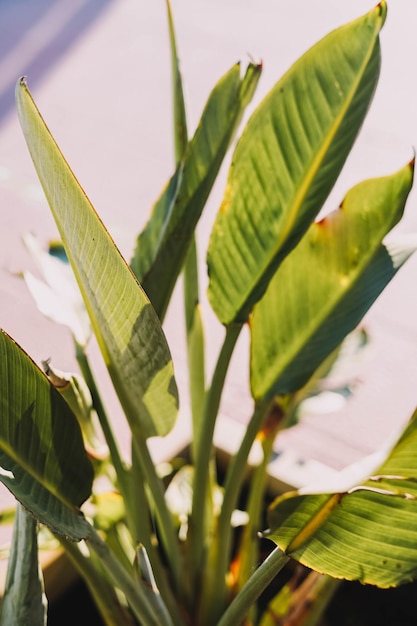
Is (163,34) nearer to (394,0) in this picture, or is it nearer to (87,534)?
(394,0)

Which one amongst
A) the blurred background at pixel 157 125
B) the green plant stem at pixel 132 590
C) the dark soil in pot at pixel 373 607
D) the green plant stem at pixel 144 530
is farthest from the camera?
the blurred background at pixel 157 125

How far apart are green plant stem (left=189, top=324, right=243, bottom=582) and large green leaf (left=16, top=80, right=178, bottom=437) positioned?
0.26ft

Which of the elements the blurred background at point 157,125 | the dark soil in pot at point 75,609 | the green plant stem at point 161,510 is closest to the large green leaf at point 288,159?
the green plant stem at point 161,510

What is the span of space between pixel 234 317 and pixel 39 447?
0.50 ft

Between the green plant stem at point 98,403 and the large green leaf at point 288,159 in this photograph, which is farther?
the green plant stem at point 98,403

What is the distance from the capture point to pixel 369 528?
14.9 inches

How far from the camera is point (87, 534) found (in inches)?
16.2

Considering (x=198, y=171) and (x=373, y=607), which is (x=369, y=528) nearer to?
(x=198, y=171)

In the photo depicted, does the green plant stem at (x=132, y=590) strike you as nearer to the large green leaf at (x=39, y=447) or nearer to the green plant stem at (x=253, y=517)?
the large green leaf at (x=39, y=447)

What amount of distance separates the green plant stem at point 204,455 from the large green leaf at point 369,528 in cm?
13

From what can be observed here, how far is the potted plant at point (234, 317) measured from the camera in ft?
1.23

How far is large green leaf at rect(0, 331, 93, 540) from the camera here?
0.38 m

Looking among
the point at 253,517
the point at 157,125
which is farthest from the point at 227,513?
the point at 157,125

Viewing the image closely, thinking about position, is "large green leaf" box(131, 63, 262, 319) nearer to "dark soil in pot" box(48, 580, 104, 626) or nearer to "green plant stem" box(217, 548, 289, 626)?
"green plant stem" box(217, 548, 289, 626)
